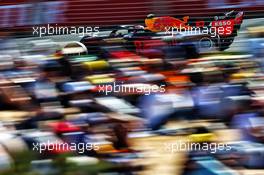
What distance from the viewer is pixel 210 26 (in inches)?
224

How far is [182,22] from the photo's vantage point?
5.72 metres

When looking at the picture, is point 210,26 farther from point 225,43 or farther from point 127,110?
point 127,110

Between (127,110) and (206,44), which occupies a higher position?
(206,44)

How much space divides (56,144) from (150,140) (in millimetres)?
623

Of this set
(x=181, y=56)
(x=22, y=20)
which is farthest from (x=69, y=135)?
(x=22, y=20)

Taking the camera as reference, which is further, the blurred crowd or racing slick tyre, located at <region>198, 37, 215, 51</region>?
racing slick tyre, located at <region>198, 37, 215, 51</region>

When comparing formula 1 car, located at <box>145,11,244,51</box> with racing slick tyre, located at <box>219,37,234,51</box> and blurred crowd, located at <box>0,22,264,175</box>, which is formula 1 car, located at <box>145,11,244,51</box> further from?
blurred crowd, located at <box>0,22,264,175</box>

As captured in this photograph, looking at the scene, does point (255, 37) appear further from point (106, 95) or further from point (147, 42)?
point (106, 95)

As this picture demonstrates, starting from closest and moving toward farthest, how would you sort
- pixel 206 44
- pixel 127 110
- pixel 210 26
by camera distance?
pixel 127 110, pixel 206 44, pixel 210 26

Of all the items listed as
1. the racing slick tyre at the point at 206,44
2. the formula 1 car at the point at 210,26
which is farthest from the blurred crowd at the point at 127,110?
the formula 1 car at the point at 210,26

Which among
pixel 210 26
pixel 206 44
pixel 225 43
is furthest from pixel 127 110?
pixel 210 26

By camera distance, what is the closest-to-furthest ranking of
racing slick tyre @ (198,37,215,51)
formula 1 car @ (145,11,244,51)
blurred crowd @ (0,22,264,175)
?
blurred crowd @ (0,22,264,175) < racing slick tyre @ (198,37,215,51) < formula 1 car @ (145,11,244,51)

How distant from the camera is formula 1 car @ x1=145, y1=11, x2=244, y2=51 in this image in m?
5.37

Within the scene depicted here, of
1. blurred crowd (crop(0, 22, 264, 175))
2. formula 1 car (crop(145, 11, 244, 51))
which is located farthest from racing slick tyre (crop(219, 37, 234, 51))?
blurred crowd (crop(0, 22, 264, 175))
